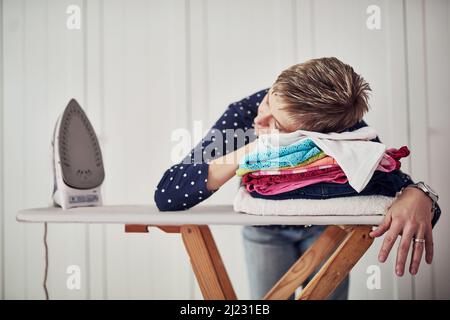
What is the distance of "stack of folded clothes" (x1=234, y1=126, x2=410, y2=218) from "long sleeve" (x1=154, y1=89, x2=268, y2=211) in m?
0.11

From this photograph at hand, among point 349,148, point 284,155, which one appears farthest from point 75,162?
point 349,148

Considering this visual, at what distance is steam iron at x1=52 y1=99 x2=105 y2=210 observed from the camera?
0.90 m

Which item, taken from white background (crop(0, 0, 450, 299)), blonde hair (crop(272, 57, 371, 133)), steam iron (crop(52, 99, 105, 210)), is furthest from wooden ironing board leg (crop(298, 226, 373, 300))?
white background (crop(0, 0, 450, 299))

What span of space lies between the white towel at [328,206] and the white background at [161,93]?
70 cm

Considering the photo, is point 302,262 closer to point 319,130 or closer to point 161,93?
point 319,130

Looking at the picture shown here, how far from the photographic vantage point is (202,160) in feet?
2.97

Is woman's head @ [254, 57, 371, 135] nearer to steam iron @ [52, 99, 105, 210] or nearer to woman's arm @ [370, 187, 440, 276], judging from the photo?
woman's arm @ [370, 187, 440, 276]

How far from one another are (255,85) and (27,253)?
1.16 m

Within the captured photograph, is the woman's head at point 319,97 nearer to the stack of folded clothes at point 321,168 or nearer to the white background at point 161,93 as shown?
the stack of folded clothes at point 321,168

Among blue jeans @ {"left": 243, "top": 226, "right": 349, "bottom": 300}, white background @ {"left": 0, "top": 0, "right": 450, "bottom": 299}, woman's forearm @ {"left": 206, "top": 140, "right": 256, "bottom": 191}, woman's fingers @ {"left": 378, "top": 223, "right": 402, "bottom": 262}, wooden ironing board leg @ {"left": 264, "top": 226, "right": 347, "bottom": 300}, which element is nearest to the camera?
woman's fingers @ {"left": 378, "top": 223, "right": 402, "bottom": 262}

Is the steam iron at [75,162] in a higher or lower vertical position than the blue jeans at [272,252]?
higher

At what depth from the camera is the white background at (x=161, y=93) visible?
4.49 ft

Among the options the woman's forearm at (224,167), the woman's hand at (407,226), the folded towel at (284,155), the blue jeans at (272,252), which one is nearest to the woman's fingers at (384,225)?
the woman's hand at (407,226)

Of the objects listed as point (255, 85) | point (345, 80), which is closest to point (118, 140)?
point (255, 85)
